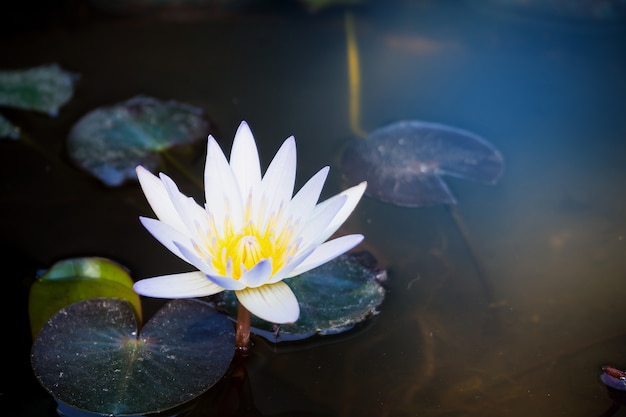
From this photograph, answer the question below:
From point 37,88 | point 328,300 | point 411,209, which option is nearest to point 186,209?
point 328,300

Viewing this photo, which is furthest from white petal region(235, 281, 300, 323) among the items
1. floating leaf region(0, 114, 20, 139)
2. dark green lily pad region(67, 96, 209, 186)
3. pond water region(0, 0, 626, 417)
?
floating leaf region(0, 114, 20, 139)

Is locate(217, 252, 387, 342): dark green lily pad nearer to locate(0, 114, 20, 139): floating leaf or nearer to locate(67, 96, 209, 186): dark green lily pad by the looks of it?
locate(67, 96, 209, 186): dark green lily pad

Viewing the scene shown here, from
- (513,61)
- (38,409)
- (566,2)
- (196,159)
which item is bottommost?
(38,409)

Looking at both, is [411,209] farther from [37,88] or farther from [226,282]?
[37,88]

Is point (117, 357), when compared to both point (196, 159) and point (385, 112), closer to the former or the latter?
A: point (196, 159)

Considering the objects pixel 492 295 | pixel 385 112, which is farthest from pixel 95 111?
pixel 492 295
